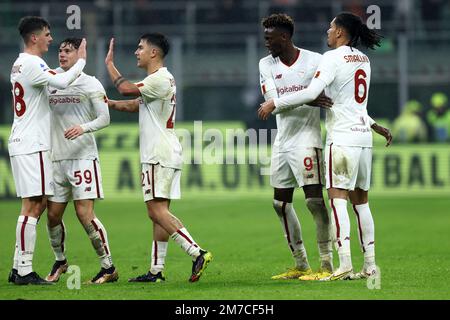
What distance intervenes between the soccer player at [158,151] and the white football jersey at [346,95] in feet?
4.99

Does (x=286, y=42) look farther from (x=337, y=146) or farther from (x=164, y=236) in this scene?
(x=164, y=236)

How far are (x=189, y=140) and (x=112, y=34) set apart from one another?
218 inches

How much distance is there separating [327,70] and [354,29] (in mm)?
551

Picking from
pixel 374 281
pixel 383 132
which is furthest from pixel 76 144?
pixel 374 281

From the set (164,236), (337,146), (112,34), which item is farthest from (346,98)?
(112,34)

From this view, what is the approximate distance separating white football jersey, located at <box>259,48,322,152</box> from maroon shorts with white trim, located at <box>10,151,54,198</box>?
228cm

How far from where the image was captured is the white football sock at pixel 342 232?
32.0 feet

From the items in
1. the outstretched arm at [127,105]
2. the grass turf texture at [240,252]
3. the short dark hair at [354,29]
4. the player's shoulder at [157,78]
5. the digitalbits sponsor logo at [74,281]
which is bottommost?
the grass turf texture at [240,252]

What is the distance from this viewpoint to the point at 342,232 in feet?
32.1

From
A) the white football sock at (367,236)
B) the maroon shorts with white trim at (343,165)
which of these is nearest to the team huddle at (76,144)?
the maroon shorts with white trim at (343,165)

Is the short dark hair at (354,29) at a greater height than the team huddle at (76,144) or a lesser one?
greater

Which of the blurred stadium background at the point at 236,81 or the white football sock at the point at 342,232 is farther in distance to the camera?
the blurred stadium background at the point at 236,81

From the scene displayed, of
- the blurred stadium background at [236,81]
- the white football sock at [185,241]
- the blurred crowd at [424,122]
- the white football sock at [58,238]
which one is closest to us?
the white football sock at [185,241]

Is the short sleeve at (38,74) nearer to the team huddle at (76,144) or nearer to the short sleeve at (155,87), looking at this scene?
the team huddle at (76,144)
